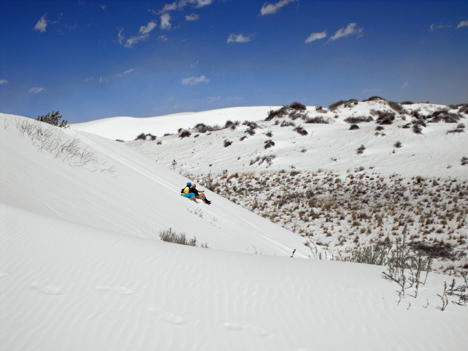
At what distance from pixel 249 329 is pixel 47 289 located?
1.28m

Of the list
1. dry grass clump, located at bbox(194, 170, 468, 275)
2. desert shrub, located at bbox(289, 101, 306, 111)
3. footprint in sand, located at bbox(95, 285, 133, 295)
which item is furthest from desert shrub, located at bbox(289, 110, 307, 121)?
footprint in sand, located at bbox(95, 285, 133, 295)

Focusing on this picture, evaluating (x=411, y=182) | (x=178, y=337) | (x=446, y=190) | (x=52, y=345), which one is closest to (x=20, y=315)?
(x=52, y=345)

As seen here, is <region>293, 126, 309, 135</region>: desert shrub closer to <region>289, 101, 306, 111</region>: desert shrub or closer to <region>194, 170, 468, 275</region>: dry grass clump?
<region>194, 170, 468, 275</region>: dry grass clump

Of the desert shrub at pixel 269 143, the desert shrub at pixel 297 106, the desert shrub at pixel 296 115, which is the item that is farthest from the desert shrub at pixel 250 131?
the desert shrub at pixel 297 106

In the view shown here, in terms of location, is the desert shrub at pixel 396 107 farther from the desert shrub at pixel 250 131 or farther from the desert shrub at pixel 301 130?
the desert shrub at pixel 250 131

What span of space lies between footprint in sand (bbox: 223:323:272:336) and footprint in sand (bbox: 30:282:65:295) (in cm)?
106

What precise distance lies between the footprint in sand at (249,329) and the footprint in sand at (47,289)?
1064 millimetres

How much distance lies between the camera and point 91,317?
1.58 meters

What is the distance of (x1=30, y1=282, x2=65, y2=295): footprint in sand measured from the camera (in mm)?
1720

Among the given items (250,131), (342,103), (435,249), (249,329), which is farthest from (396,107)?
(249,329)

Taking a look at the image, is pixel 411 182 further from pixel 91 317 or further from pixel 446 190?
pixel 91 317

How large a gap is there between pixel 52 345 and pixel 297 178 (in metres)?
12.6

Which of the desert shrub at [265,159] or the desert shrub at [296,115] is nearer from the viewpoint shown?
the desert shrub at [265,159]

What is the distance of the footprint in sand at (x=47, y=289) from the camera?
1.72 meters
